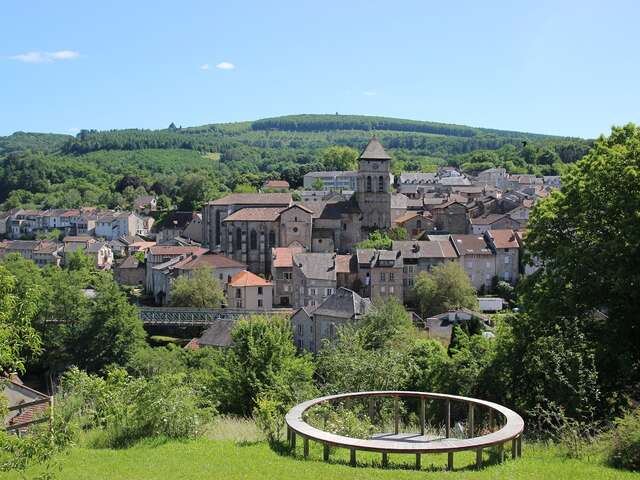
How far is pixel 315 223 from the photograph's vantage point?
2493 inches

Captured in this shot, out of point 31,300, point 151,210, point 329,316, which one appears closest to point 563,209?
point 31,300

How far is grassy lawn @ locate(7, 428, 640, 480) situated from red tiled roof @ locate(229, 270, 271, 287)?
43778 millimetres

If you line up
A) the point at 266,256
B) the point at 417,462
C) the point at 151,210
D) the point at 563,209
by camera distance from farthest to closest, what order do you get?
the point at 151,210
the point at 266,256
the point at 563,209
the point at 417,462

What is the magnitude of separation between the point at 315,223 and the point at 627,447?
53427 millimetres

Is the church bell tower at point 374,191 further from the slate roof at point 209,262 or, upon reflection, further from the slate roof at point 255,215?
the slate roof at point 209,262

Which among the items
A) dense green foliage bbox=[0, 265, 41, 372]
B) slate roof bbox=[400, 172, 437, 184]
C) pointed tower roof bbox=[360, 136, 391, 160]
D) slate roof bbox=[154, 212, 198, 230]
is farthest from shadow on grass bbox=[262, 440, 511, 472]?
slate roof bbox=[400, 172, 437, 184]

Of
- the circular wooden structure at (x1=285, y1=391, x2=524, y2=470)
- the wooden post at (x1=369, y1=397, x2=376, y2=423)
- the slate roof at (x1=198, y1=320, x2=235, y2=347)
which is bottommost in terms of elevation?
the slate roof at (x1=198, y1=320, x2=235, y2=347)

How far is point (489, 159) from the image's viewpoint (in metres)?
159

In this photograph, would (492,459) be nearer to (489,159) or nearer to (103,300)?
(103,300)

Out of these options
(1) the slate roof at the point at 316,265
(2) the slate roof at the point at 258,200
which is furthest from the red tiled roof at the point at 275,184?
(1) the slate roof at the point at 316,265

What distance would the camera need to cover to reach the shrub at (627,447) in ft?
33.3

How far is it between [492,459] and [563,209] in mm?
8975

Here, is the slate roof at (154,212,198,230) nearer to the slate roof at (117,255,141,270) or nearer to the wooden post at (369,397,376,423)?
the slate roof at (117,255,141,270)

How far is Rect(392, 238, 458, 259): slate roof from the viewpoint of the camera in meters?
56.5
